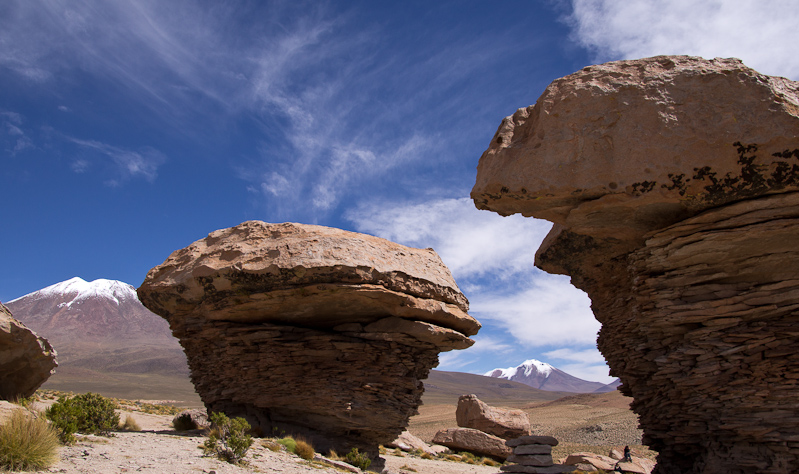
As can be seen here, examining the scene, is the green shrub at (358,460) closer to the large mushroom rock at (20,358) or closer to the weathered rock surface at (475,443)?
the large mushroom rock at (20,358)

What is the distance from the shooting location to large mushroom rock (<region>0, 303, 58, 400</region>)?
33.0 ft

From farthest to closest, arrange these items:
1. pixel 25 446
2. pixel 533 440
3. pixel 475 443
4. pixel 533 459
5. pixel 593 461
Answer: pixel 475 443 < pixel 593 461 < pixel 533 440 < pixel 533 459 < pixel 25 446

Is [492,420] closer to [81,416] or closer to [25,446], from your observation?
[81,416]

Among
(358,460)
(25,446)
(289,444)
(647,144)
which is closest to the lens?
(25,446)

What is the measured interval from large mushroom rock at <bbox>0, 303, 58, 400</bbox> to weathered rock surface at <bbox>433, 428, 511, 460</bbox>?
18.8 m

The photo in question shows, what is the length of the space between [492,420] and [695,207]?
2133 centimetres

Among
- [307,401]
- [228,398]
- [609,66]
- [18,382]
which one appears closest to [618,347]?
[609,66]

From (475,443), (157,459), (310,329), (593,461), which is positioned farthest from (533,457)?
(475,443)

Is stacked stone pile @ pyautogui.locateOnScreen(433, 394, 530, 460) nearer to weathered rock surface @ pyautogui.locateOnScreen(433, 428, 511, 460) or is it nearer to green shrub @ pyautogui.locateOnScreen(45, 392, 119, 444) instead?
weathered rock surface @ pyautogui.locateOnScreen(433, 428, 511, 460)

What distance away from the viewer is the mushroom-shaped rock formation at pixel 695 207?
788 cm

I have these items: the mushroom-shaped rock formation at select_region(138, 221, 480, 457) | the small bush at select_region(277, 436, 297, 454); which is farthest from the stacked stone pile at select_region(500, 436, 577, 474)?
the small bush at select_region(277, 436, 297, 454)

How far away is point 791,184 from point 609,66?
3.67 meters

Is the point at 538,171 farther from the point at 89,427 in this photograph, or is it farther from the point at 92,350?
the point at 92,350

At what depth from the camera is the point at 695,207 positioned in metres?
8.67
